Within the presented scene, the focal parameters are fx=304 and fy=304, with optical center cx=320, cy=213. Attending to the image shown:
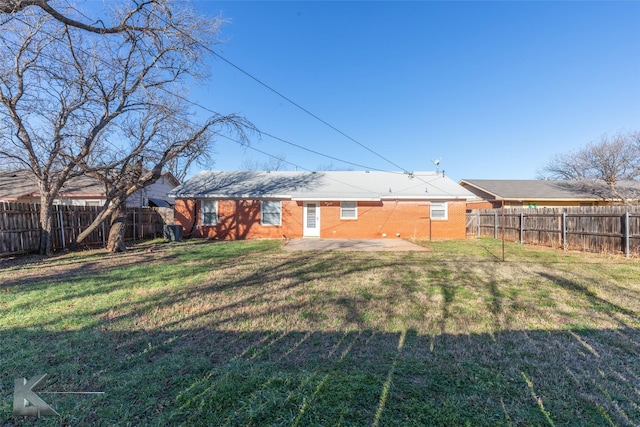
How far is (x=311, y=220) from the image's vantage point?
16828 millimetres

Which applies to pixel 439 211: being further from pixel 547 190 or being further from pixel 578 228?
pixel 547 190

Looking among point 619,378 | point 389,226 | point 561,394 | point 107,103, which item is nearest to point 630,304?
point 619,378

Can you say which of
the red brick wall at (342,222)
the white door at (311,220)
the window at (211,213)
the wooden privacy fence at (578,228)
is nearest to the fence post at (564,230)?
the wooden privacy fence at (578,228)

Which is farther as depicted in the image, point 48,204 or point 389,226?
point 389,226

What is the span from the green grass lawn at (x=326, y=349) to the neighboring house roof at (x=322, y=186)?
9.94 m

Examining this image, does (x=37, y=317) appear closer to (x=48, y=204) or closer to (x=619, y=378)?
(x=619, y=378)

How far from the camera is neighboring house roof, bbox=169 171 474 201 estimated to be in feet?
53.7

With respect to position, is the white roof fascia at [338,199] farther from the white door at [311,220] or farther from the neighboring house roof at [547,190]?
the neighboring house roof at [547,190]

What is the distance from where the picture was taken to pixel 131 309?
179 inches

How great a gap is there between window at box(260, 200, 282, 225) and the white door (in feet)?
4.59

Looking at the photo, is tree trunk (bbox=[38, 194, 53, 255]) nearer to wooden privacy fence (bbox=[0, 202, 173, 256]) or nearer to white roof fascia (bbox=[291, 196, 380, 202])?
wooden privacy fence (bbox=[0, 202, 173, 256])

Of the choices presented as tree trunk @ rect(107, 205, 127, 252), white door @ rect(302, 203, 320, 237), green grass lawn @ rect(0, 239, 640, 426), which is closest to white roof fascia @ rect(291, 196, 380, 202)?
white door @ rect(302, 203, 320, 237)

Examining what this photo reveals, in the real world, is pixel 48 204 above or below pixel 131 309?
above

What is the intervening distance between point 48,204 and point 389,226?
14.5 m
